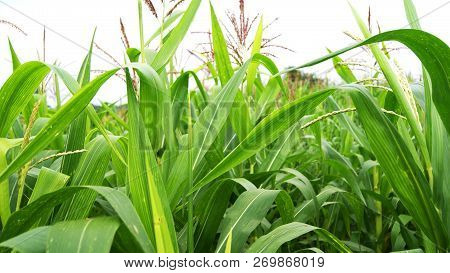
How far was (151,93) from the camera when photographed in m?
1.04

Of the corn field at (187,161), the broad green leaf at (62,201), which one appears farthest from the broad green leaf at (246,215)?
the broad green leaf at (62,201)

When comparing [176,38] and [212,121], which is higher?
[176,38]

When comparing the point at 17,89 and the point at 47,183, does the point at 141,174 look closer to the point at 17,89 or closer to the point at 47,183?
the point at 47,183

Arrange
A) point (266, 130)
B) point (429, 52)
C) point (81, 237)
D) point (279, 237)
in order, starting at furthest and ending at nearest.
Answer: point (266, 130) < point (279, 237) < point (429, 52) < point (81, 237)

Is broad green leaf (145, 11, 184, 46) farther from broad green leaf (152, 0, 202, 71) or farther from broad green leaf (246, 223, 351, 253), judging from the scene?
broad green leaf (246, 223, 351, 253)

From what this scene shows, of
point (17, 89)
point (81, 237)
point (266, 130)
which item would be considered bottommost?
point (81, 237)

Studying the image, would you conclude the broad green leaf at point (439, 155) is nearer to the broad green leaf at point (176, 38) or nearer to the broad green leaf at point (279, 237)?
the broad green leaf at point (279, 237)

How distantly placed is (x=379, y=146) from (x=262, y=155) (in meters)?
0.78

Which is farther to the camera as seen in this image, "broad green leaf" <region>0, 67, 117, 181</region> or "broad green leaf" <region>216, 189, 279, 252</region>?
"broad green leaf" <region>216, 189, 279, 252</region>

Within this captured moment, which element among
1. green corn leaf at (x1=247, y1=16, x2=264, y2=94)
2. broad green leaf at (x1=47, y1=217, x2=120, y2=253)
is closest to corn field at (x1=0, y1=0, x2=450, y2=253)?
broad green leaf at (x1=47, y1=217, x2=120, y2=253)

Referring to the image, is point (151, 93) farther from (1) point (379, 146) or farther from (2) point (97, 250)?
(1) point (379, 146)

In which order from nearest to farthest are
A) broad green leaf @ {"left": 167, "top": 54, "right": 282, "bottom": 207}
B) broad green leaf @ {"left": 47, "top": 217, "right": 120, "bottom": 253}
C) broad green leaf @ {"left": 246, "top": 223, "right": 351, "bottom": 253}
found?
broad green leaf @ {"left": 47, "top": 217, "right": 120, "bottom": 253} < broad green leaf @ {"left": 246, "top": 223, "right": 351, "bottom": 253} < broad green leaf @ {"left": 167, "top": 54, "right": 282, "bottom": 207}

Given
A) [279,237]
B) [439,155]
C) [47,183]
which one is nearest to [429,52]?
[439,155]

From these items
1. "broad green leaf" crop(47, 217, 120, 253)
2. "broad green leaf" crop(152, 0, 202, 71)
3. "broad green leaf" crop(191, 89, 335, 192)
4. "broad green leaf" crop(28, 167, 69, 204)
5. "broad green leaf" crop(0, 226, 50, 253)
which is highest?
"broad green leaf" crop(152, 0, 202, 71)
